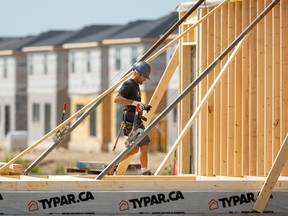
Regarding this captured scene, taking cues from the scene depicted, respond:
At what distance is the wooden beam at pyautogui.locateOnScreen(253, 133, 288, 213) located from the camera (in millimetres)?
18484

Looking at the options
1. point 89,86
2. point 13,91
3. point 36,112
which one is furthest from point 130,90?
point 13,91

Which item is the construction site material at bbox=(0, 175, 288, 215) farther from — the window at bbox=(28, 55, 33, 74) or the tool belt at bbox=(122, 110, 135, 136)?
the window at bbox=(28, 55, 33, 74)

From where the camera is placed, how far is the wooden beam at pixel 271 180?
1848 centimetres

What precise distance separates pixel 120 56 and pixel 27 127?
12.8 metres

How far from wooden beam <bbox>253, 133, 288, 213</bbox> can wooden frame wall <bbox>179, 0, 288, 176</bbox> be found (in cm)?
124

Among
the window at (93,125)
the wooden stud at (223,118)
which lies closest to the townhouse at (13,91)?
the window at (93,125)

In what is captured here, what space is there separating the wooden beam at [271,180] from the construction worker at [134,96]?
2242 mm

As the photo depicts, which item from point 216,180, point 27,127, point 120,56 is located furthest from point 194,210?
point 27,127

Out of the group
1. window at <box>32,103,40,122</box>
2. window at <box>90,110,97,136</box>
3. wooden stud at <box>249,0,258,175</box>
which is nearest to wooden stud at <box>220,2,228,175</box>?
wooden stud at <box>249,0,258,175</box>

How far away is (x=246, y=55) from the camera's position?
67.0 feet

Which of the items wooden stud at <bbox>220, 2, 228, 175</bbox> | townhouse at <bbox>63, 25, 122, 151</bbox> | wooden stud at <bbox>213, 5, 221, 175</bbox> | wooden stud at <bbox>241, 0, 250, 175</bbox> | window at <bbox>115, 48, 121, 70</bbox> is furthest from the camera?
window at <bbox>115, 48, 121, 70</bbox>

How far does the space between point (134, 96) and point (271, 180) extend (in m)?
2.80

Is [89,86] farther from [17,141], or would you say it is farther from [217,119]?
[217,119]

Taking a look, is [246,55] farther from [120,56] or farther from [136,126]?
[120,56]
